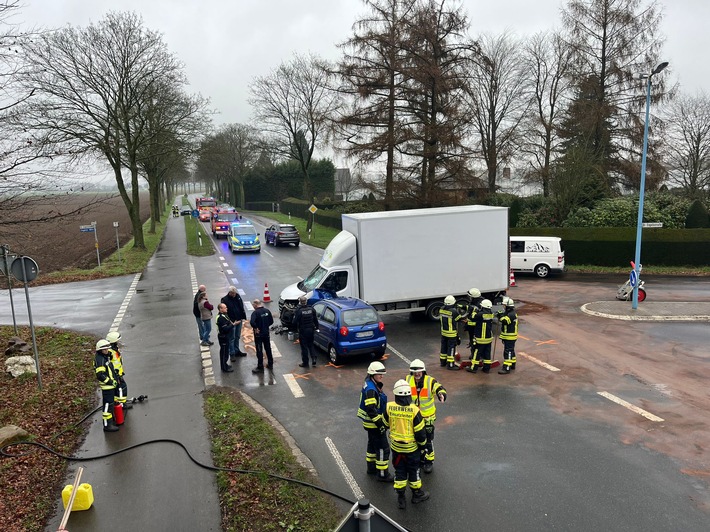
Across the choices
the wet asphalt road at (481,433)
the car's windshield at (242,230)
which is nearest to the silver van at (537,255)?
the wet asphalt road at (481,433)

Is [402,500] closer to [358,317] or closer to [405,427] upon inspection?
[405,427]

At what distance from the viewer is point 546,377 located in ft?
35.7

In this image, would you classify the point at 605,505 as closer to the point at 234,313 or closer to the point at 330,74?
the point at 234,313

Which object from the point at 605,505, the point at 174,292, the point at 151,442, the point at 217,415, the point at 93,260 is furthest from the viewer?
the point at 93,260

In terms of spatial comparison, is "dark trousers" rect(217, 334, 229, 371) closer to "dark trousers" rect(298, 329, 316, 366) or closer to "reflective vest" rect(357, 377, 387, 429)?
"dark trousers" rect(298, 329, 316, 366)

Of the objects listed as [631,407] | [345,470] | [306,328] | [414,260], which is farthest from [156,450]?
[414,260]

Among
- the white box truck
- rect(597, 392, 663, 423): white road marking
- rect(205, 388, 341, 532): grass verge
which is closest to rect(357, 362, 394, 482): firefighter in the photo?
rect(205, 388, 341, 532): grass verge

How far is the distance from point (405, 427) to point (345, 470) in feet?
5.29

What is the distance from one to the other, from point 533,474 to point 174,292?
17.1 m

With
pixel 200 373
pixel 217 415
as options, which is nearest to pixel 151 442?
pixel 217 415

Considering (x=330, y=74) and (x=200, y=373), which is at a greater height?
(x=330, y=74)

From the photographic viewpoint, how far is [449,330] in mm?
11422

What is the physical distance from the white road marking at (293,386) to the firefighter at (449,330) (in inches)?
132

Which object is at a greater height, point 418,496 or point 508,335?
point 508,335
